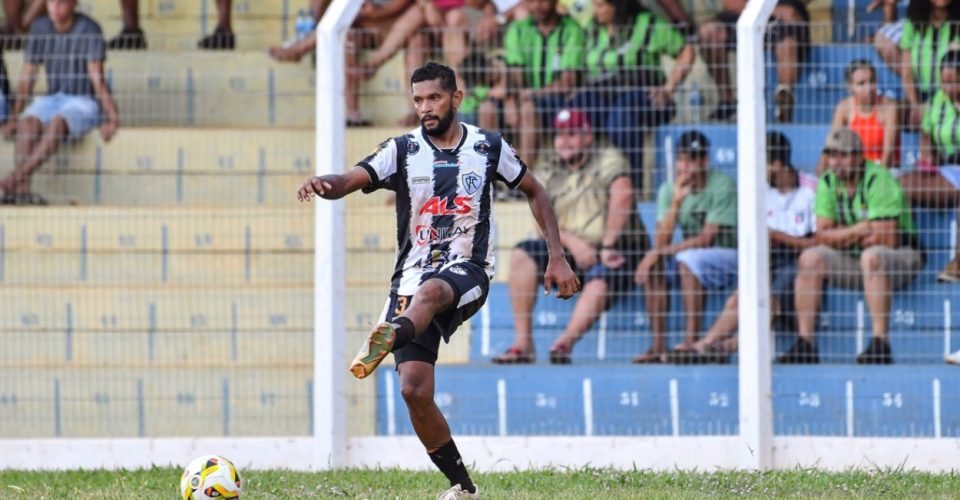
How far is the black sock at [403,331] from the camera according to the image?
260 inches

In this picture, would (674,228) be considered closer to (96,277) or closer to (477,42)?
(477,42)

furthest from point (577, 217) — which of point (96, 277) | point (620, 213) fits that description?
point (96, 277)

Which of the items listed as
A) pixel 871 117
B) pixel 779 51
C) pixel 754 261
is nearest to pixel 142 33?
pixel 779 51

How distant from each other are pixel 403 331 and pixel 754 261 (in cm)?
365

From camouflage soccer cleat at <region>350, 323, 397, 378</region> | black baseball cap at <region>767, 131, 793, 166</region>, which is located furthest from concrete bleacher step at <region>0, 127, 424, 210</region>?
camouflage soccer cleat at <region>350, 323, 397, 378</region>

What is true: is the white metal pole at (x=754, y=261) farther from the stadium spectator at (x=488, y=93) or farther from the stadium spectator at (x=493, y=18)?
the stadium spectator at (x=493, y=18)

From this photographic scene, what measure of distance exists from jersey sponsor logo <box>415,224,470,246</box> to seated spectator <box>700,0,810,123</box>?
3.41m

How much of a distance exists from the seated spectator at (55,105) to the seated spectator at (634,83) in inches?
144

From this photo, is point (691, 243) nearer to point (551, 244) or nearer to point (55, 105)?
point (551, 244)

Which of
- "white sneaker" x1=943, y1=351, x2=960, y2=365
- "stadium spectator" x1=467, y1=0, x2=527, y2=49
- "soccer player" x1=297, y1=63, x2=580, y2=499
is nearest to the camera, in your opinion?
"soccer player" x1=297, y1=63, x2=580, y2=499

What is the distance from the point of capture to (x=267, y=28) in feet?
44.5

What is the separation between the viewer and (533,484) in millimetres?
8312

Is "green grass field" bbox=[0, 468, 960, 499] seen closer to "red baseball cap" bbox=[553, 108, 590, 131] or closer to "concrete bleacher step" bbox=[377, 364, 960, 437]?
"concrete bleacher step" bbox=[377, 364, 960, 437]

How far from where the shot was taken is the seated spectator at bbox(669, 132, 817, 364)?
10.2 metres
